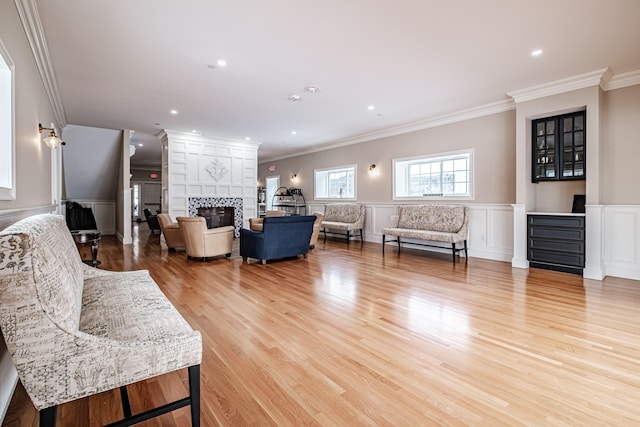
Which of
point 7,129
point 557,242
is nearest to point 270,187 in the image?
point 557,242

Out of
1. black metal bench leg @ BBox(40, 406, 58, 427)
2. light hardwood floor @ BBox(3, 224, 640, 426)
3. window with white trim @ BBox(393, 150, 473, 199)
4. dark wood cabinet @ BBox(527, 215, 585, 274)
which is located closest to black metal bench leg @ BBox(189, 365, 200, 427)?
light hardwood floor @ BBox(3, 224, 640, 426)

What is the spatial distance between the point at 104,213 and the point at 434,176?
31.4 ft

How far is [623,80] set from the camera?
166 inches

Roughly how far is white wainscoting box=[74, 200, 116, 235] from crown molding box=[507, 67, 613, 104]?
10.7 metres

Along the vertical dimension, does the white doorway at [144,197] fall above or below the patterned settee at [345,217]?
above

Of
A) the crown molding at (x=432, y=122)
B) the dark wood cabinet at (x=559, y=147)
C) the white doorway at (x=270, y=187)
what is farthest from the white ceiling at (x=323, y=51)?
the white doorway at (x=270, y=187)

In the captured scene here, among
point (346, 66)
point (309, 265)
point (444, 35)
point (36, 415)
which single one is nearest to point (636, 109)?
point (444, 35)

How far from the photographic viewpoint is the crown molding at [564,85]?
162 inches

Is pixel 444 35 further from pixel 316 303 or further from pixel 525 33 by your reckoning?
pixel 316 303

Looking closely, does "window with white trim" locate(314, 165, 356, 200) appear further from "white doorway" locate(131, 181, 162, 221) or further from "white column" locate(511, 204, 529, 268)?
"white doorway" locate(131, 181, 162, 221)

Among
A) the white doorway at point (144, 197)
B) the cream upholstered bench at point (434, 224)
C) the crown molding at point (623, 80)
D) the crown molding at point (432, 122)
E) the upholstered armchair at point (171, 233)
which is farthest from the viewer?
the white doorway at point (144, 197)

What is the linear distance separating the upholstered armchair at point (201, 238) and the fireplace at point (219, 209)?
6.59 feet

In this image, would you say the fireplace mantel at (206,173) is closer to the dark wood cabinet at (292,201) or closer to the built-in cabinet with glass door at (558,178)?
the dark wood cabinet at (292,201)

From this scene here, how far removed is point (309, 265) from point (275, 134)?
400 centimetres
